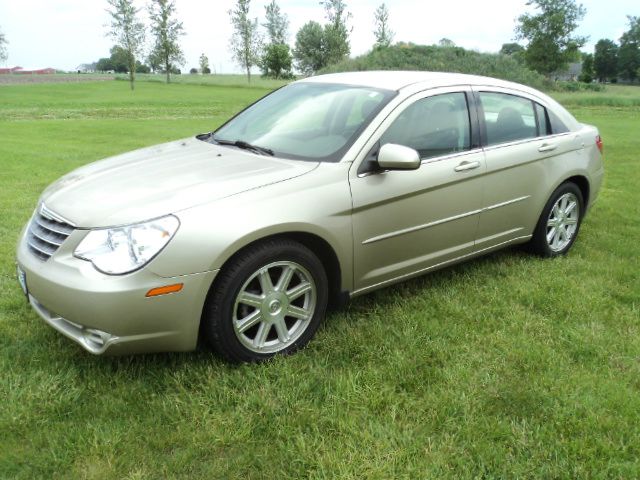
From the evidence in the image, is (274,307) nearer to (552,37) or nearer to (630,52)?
(552,37)

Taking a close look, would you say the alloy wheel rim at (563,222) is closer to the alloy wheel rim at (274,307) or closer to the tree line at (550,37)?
the alloy wheel rim at (274,307)

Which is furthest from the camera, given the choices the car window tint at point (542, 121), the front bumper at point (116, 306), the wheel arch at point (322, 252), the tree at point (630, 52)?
the tree at point (630, 52)

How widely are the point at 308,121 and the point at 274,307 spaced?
4.56 ft

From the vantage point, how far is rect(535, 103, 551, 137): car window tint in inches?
181

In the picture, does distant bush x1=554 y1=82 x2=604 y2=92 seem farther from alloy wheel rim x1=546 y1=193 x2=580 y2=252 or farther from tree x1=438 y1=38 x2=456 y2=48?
alloy wheel rim x1=546 y1=193 x2=580 y2=252

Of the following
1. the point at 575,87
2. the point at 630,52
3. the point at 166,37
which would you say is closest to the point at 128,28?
the point at 166,37

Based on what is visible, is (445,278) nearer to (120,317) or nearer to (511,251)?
(511,251)

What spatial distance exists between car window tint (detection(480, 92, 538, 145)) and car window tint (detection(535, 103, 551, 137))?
62 mm

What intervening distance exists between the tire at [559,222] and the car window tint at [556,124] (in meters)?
0.45

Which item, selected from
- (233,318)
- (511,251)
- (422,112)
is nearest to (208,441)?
(233,318)

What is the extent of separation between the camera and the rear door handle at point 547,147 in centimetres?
445

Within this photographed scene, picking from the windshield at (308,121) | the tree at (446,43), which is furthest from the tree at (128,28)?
the windshield at (308,121)

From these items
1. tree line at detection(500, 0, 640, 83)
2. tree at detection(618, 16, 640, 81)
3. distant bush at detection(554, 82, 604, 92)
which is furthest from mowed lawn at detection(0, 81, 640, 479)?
tree at detection(618, 16, 640, 81)

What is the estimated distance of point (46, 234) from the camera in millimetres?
2971
